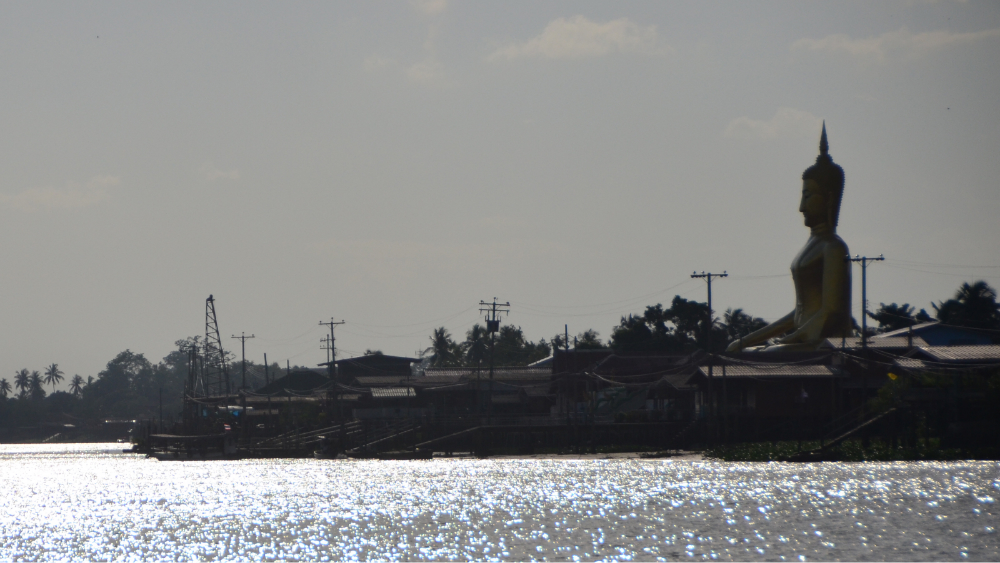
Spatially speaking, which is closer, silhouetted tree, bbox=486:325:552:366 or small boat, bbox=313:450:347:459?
small boat, bbox=313:450:347:459

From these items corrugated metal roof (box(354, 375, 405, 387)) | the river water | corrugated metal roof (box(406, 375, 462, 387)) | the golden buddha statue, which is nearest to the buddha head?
the golden buddha statue

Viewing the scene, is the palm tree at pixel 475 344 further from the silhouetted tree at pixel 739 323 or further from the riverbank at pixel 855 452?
the riverbank at pixel 855 452

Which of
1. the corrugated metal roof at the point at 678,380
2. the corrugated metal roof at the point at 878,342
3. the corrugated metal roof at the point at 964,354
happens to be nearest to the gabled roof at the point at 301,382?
the corrugated metal roof at the point at 678,380

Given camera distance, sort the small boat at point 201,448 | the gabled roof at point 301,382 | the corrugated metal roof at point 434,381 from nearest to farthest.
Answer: the small boat at point 201,448 → the corrugated metal roof at point 434,381 → the gabled roof at point 301,382

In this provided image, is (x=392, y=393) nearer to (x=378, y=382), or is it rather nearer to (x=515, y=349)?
(x=378, y=382)

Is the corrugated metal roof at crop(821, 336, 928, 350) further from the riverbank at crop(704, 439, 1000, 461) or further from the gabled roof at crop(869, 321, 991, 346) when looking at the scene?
the riverbank at crop(704, 439, 1000, 461)

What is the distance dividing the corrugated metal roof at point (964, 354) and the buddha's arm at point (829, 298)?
12.0 m

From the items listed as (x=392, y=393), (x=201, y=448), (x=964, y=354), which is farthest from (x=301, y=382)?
(x=964, y=354)

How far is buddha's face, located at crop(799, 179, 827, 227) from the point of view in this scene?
82000 mm

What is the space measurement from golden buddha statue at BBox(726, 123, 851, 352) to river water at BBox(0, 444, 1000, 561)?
21.3m

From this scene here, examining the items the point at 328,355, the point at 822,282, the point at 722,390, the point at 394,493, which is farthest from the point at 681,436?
the point at 328,355

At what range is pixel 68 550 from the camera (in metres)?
32.8

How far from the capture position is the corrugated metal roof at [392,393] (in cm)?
9831

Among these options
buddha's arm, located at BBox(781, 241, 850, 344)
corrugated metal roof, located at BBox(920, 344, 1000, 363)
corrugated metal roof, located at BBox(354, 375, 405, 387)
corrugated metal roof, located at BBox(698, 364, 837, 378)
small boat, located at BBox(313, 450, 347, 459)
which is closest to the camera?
corrugated metal roof, located at BBox(920, 344, 1000, 363)
